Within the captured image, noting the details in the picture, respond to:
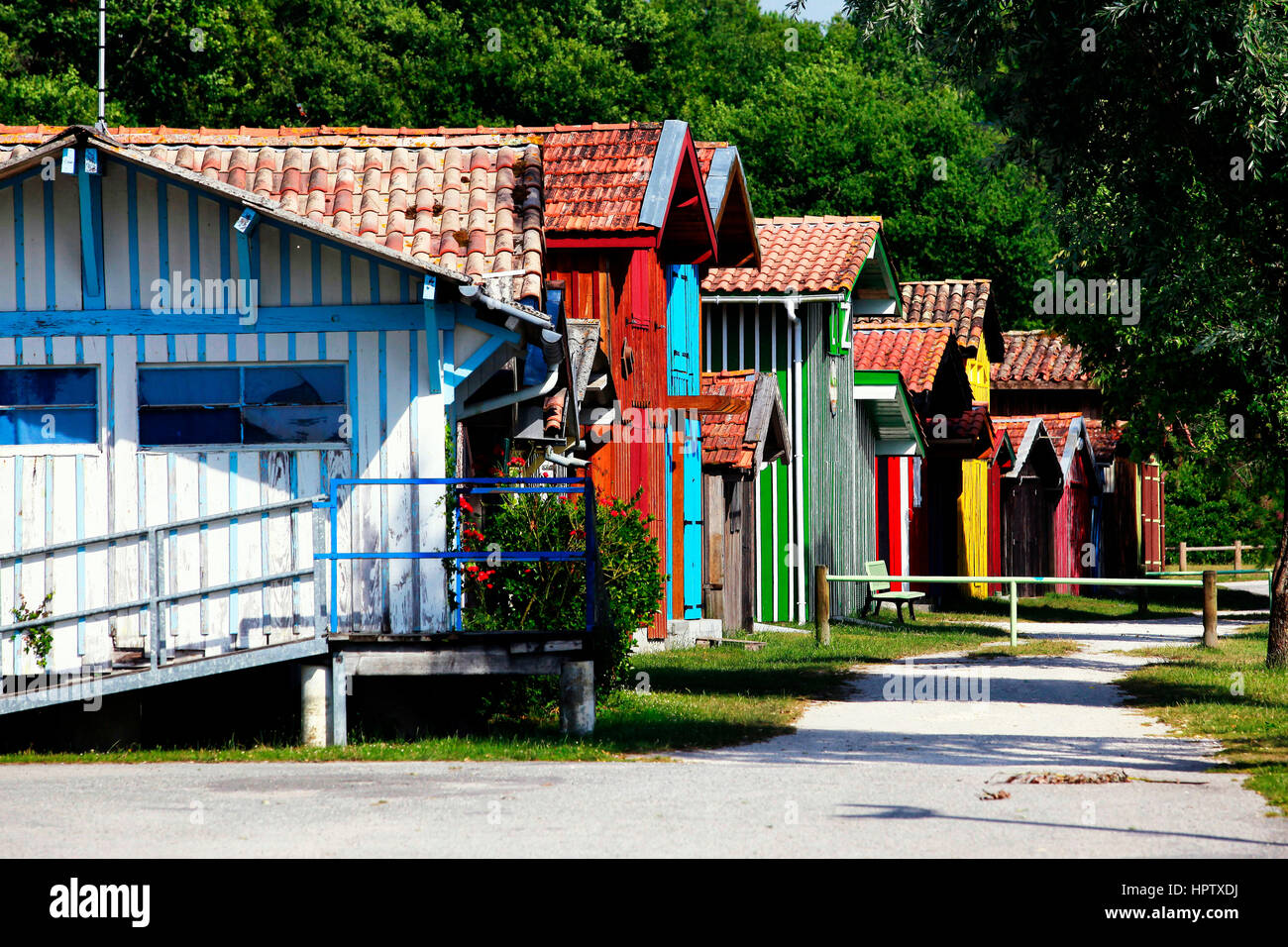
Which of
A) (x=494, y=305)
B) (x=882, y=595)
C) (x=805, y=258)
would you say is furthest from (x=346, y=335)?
(x=882, y=595)

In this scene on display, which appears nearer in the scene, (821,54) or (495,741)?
(495,741)

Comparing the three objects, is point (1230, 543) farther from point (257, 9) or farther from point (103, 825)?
point (103, 825)

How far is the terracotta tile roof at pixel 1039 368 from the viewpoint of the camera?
42.3m

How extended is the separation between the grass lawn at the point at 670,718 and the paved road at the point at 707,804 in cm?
44

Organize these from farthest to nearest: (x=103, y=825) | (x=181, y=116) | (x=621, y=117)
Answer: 1. (x=621, y=117)
2. (x=181, y=116)
3. (x=103, y=825)

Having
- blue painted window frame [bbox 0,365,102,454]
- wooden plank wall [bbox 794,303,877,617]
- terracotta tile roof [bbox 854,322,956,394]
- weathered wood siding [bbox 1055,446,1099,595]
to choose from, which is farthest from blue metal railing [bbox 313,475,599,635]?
weathered wood siding [bbox 1055,446,1099,595]

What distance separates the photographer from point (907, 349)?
29266 mm

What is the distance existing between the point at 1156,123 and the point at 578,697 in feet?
22.1

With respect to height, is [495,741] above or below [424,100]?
below

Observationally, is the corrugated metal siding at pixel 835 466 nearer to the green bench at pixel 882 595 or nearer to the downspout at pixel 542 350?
the green bench at pixel 882 595

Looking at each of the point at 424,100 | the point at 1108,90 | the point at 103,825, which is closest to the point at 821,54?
the point at 424,100

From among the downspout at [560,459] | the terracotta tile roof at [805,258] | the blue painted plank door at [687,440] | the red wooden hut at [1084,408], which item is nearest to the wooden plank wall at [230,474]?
the downspout at [560,459]

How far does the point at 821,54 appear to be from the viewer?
179 ft

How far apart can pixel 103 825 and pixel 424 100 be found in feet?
130
